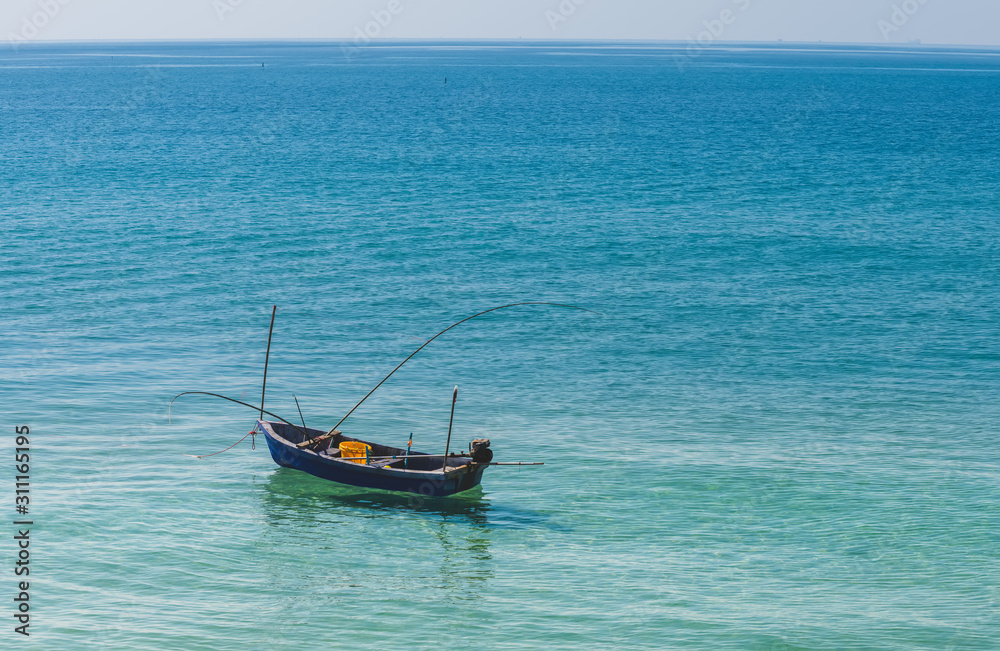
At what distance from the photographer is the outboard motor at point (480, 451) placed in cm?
2281

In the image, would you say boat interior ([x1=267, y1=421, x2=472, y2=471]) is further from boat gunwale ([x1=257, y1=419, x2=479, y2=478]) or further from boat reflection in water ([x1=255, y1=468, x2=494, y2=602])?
boat reflection in water ([x1=255, y1=468, x2=494, y2=602])

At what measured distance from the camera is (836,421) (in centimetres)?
3097

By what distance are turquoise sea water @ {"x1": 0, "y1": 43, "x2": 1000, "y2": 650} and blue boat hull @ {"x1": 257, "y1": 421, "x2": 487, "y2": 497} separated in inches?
29.6

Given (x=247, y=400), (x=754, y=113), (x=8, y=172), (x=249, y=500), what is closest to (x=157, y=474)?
(x=249, y=500)

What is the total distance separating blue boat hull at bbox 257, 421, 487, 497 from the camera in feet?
76.3

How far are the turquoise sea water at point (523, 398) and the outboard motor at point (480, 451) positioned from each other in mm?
1684

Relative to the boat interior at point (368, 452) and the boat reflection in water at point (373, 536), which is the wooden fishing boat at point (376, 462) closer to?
the boat interior at point (368, 452)

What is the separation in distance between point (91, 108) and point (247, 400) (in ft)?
389

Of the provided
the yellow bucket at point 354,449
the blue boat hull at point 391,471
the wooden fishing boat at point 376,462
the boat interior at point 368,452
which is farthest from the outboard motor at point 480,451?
the yellow bucket at point 354,449

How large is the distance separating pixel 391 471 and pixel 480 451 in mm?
2239

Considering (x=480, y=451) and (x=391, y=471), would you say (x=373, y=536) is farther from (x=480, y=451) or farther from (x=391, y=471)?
(x=480, y=451)

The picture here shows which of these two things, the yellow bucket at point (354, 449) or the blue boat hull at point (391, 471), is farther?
the yellow bucket at point (354, 449)

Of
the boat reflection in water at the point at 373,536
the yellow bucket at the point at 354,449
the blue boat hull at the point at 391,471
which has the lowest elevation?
the boat reflection in water at the point at 373,536

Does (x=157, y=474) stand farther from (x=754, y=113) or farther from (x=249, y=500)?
(x=754, y=113)
